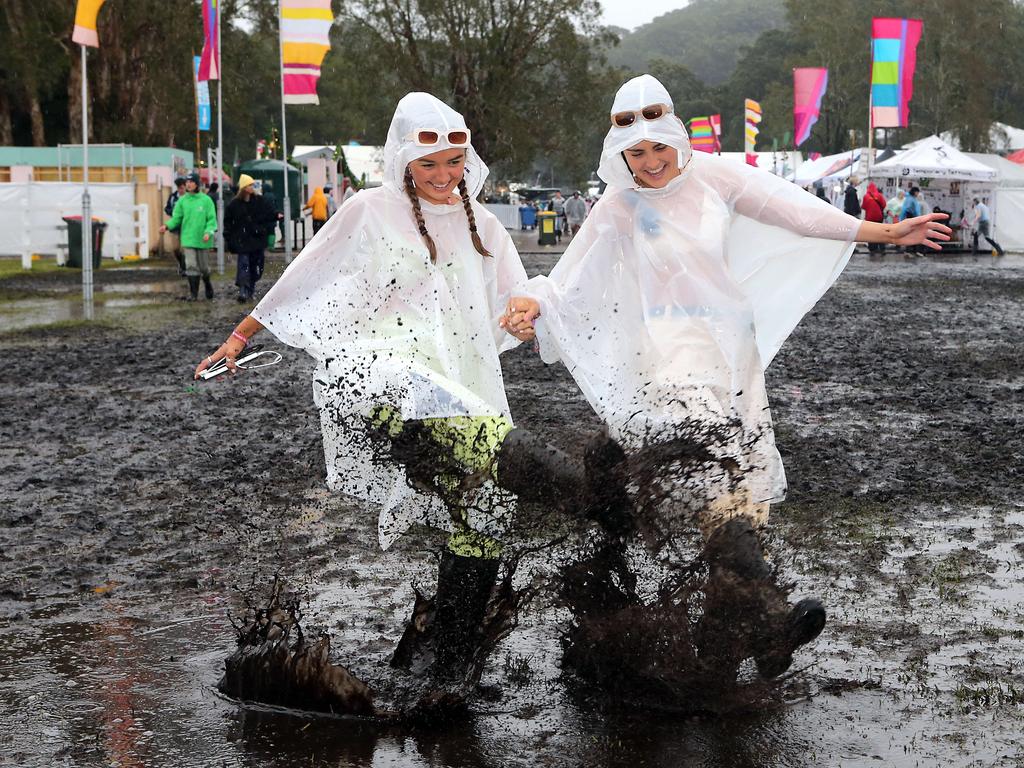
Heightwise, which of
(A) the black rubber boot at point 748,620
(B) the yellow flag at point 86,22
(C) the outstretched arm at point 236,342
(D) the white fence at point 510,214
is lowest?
(D) the white fence at point 510,214

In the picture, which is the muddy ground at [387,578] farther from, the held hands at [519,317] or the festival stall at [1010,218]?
the festival stall at [1010,218]

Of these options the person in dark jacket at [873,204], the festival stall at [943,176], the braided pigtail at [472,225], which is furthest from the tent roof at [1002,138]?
the braided pigtail at [472,225]

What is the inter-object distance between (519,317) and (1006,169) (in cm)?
4391

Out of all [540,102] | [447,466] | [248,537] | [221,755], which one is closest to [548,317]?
[447,466]

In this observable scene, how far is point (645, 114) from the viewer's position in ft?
14.8

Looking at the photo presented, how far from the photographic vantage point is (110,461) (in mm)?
8133

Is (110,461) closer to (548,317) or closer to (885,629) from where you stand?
(548,317)

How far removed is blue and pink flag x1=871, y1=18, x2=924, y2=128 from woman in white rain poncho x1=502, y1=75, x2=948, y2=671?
31457 millimetres

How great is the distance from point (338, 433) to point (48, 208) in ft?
81.4

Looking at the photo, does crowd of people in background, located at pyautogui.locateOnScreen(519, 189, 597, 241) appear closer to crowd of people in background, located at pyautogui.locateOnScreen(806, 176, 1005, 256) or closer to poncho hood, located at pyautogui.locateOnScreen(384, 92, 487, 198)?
crowd of people in background, located at pyautogui.locateOnScreen(806, 176, 1005, 256)

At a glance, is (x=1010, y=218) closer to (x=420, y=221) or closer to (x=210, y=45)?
(x=210, y=45)

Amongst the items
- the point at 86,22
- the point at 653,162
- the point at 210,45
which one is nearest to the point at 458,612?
the point at 653,162

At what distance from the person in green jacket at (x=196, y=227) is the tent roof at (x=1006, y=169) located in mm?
29809

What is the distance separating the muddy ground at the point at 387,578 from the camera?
3771mm
